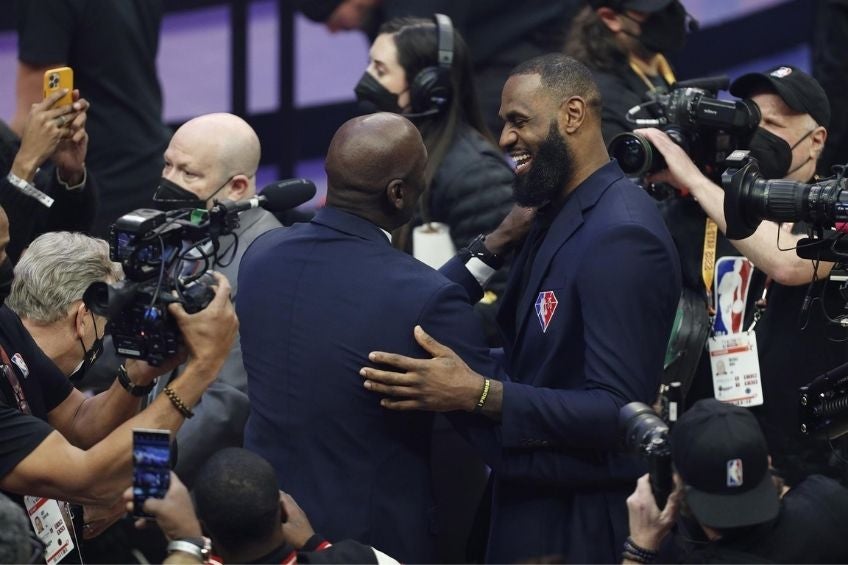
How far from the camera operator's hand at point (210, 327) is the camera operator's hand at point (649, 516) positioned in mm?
1014

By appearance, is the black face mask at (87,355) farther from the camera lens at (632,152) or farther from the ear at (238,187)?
the camera lens at (632,152)

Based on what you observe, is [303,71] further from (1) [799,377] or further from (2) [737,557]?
(2) [737,557]

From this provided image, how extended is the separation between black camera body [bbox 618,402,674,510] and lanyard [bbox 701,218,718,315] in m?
1.29

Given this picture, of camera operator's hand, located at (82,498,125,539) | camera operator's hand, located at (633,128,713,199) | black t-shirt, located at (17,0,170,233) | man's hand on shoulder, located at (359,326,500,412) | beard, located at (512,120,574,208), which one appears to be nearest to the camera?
man's hand on shoulder, located at (359,326,500,412)

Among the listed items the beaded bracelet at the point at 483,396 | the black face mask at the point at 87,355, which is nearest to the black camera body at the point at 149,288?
the beaded bracelet at the point at 483,396

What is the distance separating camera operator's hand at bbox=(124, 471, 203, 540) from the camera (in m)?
3.13

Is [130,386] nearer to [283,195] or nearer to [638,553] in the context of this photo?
[283,195]

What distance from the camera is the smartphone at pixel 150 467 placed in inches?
124

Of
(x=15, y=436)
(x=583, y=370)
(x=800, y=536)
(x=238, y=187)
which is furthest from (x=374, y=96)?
(x=800, y=536)

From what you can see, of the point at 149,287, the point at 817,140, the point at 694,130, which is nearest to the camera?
the point at 149,287

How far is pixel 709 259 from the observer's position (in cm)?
480

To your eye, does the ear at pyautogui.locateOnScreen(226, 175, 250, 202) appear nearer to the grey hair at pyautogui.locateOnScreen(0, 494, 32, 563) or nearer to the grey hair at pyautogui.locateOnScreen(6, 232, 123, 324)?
the grey hair at pyautogui.locateOnScreen(6, 232, 123, 324)

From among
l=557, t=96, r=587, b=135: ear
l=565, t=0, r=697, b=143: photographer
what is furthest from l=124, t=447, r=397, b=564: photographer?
l=565, t=0, r=697, b=143: photographer

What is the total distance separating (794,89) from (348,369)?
1862 millimetres
